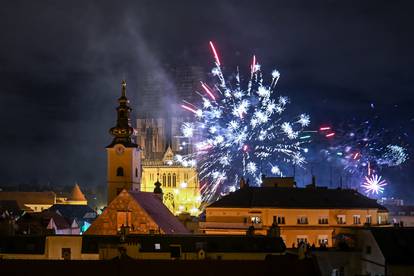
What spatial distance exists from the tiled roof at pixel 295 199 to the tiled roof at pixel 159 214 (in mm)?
8308

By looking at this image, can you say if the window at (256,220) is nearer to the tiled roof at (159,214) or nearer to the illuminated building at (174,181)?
the tiled roof at (159,214)

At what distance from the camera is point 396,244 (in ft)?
141

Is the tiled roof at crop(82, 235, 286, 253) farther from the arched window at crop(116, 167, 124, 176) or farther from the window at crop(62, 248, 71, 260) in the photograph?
the arched window at crop(116, 167, 124, 176)

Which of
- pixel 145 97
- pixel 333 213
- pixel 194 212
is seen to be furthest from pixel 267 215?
pixel 145 97

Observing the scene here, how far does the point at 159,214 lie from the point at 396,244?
91.0ft

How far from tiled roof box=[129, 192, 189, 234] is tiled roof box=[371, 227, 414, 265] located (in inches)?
861

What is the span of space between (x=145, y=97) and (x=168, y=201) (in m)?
29.7

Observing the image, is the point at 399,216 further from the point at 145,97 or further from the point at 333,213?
the point at 145,97

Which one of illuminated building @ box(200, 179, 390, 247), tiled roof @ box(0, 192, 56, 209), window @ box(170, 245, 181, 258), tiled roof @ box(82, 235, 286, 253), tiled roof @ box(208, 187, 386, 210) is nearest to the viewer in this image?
window @ box(170, 245, 181, 258)

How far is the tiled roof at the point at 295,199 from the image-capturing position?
75375 mm

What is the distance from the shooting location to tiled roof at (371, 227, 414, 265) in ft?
136

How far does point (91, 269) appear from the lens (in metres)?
37.2

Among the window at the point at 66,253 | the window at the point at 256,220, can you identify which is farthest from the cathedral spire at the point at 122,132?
the window at the point at 66,253

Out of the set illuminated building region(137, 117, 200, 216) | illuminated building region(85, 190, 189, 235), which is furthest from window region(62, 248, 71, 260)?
illuminated building region(137, 117, 200, 216)
